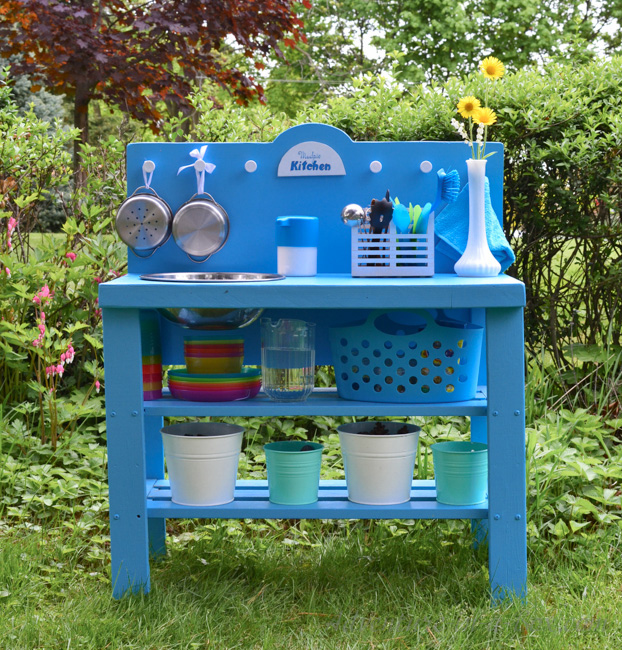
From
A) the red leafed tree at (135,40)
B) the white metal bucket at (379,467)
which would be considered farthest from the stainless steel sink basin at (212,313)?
the red leafed tree at (135,40)

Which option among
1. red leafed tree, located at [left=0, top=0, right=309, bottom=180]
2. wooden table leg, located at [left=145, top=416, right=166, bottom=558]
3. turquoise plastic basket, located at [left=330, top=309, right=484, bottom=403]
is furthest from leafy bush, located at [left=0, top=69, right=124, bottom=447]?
red leafed tree, located at [left=0, top=0, right=309, bottom=180]

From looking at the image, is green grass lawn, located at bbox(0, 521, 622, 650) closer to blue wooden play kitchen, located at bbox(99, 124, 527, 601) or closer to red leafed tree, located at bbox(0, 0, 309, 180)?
blue wooden play kitchen, located at bbox(99, 124, 527, 601)

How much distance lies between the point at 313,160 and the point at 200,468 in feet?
3.28

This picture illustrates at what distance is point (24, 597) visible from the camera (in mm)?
2137

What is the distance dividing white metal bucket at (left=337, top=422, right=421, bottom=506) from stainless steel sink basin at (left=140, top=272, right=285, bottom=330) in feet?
1.50

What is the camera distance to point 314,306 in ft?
6.43

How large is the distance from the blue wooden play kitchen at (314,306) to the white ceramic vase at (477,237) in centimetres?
6

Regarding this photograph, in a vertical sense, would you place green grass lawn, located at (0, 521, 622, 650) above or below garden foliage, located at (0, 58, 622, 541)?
below

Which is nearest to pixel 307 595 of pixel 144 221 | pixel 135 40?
pixel 144 221

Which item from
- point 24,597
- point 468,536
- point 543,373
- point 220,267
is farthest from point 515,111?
point 24,597

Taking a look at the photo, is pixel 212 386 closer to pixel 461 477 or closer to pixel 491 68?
pixel 461 477

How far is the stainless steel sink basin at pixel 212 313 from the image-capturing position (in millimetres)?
2158

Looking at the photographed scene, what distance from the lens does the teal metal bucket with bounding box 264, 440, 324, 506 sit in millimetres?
2125

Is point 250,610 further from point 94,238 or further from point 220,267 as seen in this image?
point 94,238
